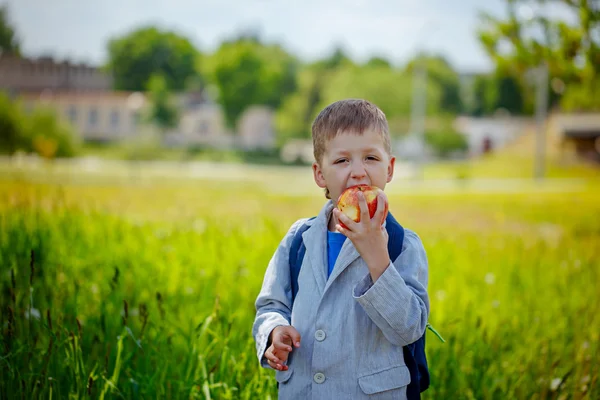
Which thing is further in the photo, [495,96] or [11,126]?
[495,96]

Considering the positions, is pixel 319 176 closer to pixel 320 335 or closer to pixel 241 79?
pixel 320 335

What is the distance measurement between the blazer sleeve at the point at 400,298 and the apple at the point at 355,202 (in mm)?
158

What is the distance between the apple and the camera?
1.58m

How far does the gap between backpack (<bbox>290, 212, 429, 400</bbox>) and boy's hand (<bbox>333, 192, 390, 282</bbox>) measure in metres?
0.17

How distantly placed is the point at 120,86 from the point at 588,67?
6767 centimetres

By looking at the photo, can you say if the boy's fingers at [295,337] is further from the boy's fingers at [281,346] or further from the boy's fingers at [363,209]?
the boy's fingers at [363,209]

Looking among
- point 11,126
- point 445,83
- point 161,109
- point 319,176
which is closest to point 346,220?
point 319,176

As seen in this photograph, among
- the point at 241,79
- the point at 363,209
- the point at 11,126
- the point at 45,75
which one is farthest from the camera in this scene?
the point at 241,79

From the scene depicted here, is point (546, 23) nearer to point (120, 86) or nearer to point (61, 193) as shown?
point (61, 193)

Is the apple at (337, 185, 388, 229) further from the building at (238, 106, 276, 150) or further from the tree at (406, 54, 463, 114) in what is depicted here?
the tree at (406, 54, 463, 114)

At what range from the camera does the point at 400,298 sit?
1.60m

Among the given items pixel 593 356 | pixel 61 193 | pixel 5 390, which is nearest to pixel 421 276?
pixel 5 390

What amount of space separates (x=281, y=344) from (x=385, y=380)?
307 mm

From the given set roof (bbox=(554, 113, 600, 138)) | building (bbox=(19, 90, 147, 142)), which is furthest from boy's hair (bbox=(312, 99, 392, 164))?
building (bbox=(19, 90, 147, 142))
